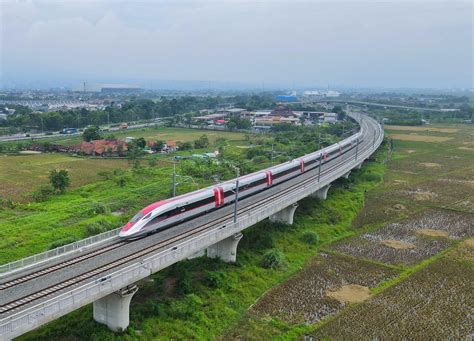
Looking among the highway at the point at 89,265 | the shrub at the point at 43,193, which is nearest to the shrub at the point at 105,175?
the shrub at the point at 43,193

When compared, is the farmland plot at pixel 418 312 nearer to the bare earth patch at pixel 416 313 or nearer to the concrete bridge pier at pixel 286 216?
the bare earth patch at pixel 416 313

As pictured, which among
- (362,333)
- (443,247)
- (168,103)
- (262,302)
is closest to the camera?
(362,333)

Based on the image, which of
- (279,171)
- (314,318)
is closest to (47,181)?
(279,171)

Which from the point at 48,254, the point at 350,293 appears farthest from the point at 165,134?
the point at 48,254

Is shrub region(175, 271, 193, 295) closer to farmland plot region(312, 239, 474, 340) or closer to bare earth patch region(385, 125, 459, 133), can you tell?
farmland plot region(312, 239, 474, 340)

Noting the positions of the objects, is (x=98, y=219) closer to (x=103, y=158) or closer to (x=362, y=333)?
(x=362, y=333)

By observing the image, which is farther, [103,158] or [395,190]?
[103,158]
